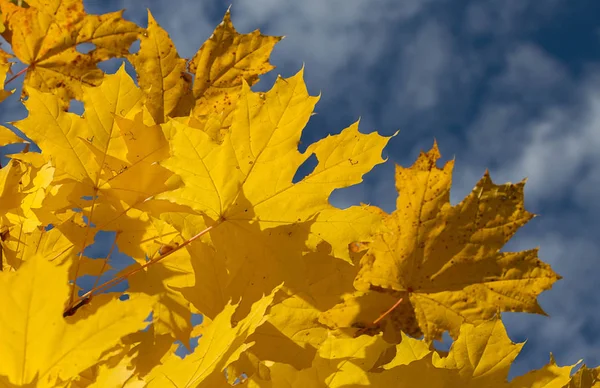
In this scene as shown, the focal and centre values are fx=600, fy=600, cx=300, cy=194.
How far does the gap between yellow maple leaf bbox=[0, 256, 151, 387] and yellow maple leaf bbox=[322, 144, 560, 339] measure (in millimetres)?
969

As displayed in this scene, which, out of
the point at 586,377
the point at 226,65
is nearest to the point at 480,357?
the point at 586,377

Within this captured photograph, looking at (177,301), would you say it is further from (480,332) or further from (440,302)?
(440,302)

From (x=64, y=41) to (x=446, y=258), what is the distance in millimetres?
1420

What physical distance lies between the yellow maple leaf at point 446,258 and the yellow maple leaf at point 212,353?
84cm

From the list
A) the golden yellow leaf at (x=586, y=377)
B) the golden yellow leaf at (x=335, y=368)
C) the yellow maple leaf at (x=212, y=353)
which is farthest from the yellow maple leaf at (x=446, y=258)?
the yellow maple leaf at (x=212, y=353)

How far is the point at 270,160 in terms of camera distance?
3.84 feet

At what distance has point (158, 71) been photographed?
1577 millimetres

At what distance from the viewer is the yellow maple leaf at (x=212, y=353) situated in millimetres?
778

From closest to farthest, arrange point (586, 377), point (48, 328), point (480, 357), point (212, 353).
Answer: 1. point (48, 328)
2. point (212, 353)
3. point (480, 357)
4. point (586, 377)

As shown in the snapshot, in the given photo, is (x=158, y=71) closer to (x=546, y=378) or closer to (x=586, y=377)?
(x=546, y=378)

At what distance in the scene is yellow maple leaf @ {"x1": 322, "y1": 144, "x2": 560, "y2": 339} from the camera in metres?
1.63

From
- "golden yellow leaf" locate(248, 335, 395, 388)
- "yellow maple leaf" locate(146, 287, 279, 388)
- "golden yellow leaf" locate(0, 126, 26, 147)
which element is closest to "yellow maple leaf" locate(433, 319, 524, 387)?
"golden yellow leaf" locate(248, 335, 395, 388)

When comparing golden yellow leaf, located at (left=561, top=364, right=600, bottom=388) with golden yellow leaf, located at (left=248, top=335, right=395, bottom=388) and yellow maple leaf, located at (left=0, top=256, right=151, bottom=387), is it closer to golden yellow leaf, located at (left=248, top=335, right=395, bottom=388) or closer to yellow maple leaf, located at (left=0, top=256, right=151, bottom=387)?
golden yellow leaf, located at (left=248, top=335, right=395, bottom=388)

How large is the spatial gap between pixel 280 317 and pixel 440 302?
676mm
